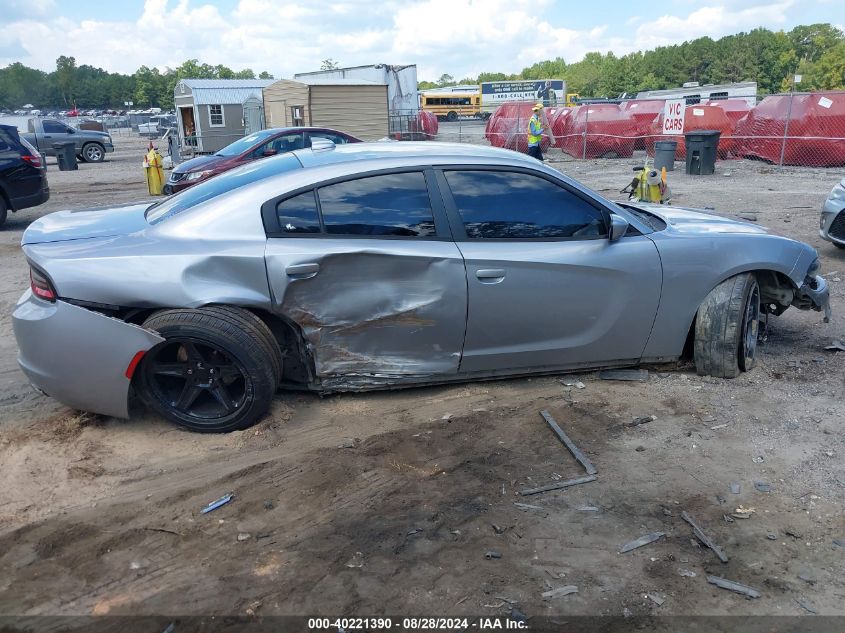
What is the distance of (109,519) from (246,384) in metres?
0.98

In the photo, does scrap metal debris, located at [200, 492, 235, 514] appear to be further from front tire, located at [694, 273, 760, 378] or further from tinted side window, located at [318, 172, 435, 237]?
front tire, located at [694, 273, 760, 378]

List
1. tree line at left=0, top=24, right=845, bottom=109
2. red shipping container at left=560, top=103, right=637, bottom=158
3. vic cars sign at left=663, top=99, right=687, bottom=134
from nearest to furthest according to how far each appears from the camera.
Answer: vic cars sign at left=663, top=99, right=687, bottom=134 → red shipping container at left=560, top=103, right=637, bottom=158 → tree line at left=0, top=24, right=845, bottom=109

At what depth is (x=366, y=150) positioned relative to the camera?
443cm

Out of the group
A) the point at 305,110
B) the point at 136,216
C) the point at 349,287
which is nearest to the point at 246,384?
the point at 349,287

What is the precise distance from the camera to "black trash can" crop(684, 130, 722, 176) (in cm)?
1706

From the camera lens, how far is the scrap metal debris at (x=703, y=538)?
2.87 m

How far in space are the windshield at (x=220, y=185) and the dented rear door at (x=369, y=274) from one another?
52 centimetres

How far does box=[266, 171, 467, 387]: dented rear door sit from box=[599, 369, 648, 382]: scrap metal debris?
1.16 metres

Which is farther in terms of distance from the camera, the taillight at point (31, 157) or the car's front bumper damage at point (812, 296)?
the taillight at point (31, 157)

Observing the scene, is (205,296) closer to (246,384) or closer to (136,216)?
(246,384)

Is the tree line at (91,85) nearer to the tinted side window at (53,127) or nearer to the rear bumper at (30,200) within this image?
the tinted side window at (53,127)

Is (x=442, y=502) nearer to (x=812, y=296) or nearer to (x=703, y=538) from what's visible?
(x=703, y=538)

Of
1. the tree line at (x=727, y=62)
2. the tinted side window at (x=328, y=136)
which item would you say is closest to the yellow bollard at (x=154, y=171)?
the tinted side window at (x=328, y=136)

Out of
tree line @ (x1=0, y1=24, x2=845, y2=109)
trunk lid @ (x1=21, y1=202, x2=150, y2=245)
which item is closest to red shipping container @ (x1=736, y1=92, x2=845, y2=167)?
trunk lid @ (x1=21, y1=202, x2=150, y2=245)
